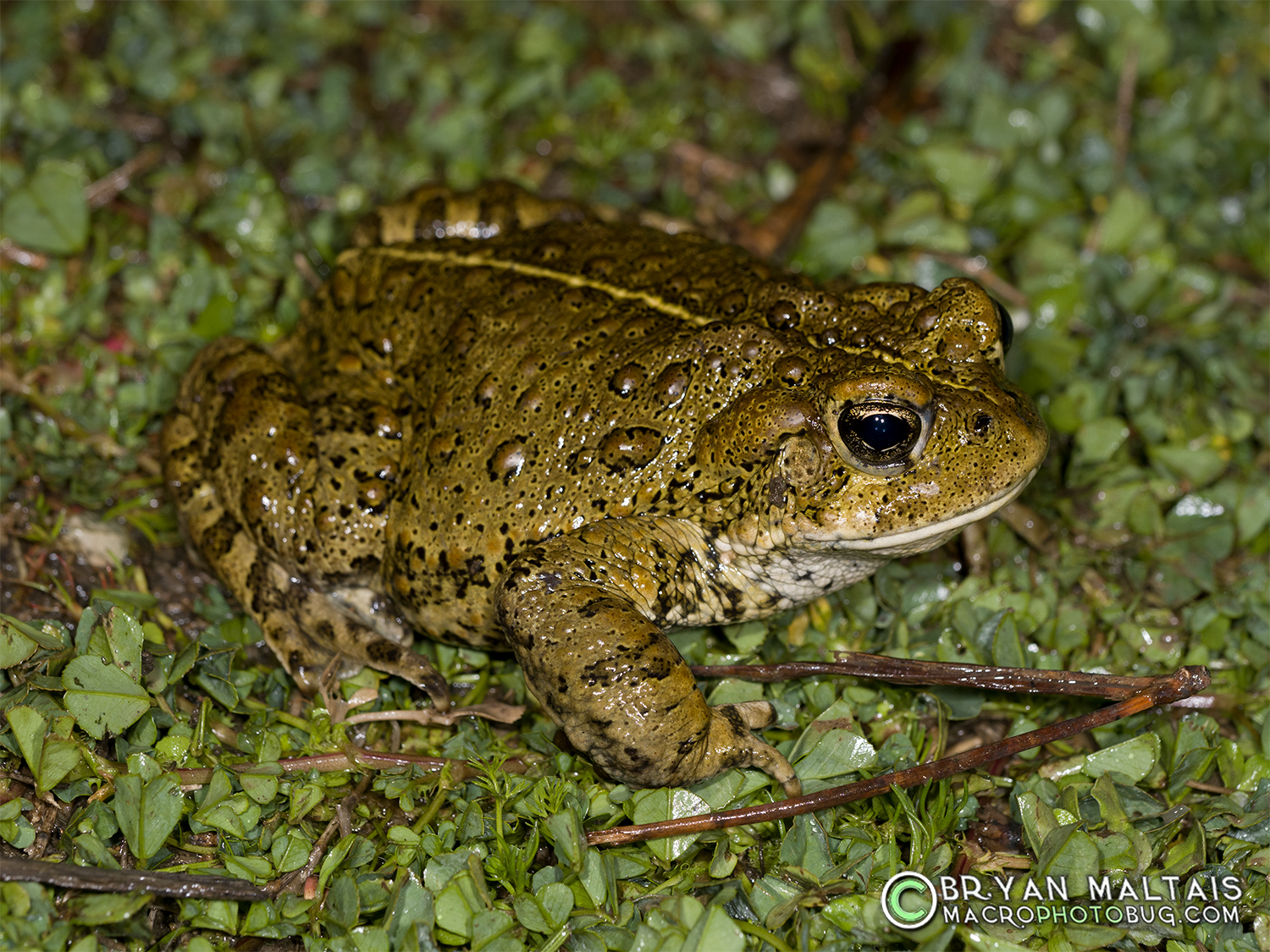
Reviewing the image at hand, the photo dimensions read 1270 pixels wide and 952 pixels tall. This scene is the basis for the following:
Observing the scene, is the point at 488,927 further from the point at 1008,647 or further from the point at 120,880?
the point at 1008,647

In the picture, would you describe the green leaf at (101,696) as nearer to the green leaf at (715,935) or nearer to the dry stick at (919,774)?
the dry stick at (919,774)

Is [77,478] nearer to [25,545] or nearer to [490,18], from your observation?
[25,545]

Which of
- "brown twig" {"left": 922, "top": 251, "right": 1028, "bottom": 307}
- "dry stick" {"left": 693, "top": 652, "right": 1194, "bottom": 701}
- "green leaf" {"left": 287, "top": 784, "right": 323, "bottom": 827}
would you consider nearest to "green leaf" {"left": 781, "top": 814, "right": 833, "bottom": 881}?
"dry stick" {"left": 693, "top": 652, "right": 1194, "bottom": 701}

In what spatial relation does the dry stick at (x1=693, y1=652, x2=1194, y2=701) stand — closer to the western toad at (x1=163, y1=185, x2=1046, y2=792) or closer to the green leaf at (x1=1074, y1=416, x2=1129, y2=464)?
the western toad at (x1=163, y1=185, x2=1046, y2=792)

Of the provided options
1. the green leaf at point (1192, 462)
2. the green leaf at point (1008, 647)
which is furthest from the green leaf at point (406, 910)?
the green leaf at point (1192, 462)

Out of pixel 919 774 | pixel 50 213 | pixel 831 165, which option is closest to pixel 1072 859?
pixel 919 774

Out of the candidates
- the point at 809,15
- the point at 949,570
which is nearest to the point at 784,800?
the point at 949,570

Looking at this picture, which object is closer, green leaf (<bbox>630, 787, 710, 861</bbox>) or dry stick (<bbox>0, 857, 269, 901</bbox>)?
dry stick (<bbox>0, 857, 269, 901</bbox>)
